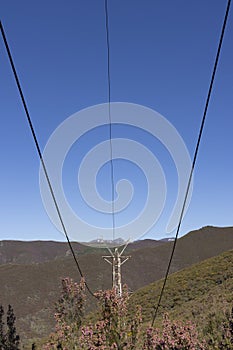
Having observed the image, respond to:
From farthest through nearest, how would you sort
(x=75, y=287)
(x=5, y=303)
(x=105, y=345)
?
(x=5, y=303)
(x=75, y=287)
(x=105, y=345)

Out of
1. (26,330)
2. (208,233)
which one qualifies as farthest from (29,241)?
(26,330)

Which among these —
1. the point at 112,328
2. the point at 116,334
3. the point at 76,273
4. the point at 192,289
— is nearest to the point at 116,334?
the point at 116,334

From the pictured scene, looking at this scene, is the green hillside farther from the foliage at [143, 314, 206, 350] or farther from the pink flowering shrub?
the pink flowering shrub

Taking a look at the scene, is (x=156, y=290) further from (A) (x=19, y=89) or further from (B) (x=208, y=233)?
(B) (x=208, y=233)

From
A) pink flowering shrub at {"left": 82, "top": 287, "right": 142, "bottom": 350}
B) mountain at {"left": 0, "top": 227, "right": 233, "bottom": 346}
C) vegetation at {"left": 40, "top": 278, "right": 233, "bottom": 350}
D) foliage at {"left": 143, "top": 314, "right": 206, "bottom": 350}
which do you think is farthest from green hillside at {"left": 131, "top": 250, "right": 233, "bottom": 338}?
pink flowering shrub at {"left": 82, "top": 287, "right": 142, "bottom": 350}

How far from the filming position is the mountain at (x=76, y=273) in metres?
60.8

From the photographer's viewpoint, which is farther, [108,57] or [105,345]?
[108,57]

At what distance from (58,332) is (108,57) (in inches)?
289

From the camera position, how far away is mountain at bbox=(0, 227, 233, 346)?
6081 centimetres

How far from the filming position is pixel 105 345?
8.39 metres

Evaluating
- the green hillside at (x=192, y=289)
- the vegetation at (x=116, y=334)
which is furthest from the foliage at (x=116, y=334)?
the green hillside at (x=192, y=289)

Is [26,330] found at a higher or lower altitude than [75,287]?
lower

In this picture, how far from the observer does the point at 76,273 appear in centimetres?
7862

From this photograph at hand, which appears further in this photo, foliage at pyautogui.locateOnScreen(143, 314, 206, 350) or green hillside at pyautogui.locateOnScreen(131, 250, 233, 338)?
green hillside at pyautogui.locateOnScreen(131, 250, 233, 338)
